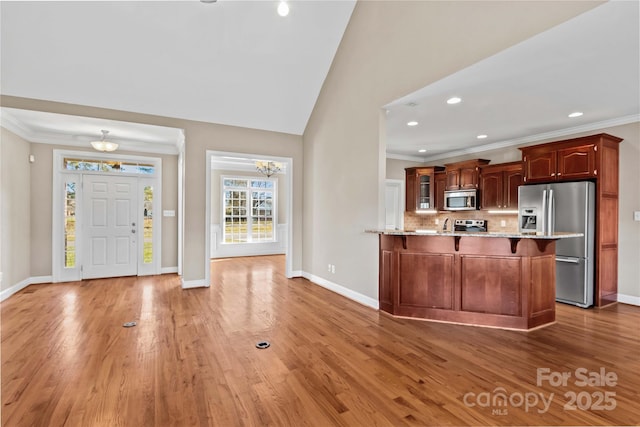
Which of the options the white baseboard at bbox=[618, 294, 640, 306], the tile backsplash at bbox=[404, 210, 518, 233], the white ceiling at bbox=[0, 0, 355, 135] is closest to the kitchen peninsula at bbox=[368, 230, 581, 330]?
the white baseboard at bbox=[618, 294, 640, 306]

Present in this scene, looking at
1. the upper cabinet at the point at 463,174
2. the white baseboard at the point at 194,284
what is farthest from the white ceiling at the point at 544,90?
the white baseboard at the point at 194,284

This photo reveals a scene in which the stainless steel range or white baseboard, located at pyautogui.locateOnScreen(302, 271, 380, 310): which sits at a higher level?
the stainless steel range

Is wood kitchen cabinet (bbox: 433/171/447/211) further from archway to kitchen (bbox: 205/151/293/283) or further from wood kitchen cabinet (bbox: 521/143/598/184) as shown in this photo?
archway to kitchen (bbox: 205/151/293/283)

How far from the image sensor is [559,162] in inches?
183

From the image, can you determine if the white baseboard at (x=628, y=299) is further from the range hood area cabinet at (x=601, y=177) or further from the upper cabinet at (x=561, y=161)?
the upper cabinet at (x=561, y=161)

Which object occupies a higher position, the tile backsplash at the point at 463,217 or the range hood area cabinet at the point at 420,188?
the range hood area cabinet at the point at 420,188

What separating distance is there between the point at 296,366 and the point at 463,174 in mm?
5646

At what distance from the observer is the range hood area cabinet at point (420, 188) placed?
7152 millimetres

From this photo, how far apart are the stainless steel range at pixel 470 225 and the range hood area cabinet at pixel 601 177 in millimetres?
1962

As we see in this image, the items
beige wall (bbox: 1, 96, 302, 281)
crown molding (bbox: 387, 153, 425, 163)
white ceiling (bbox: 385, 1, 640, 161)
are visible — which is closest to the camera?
white ceiling (bbox: 385, 1, 640, 161)

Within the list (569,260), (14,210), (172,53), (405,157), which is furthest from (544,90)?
(14,210)

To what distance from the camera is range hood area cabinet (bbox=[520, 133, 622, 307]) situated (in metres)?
4.29

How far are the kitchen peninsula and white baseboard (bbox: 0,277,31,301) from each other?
553cm

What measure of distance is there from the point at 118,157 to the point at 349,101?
4.64 meters
